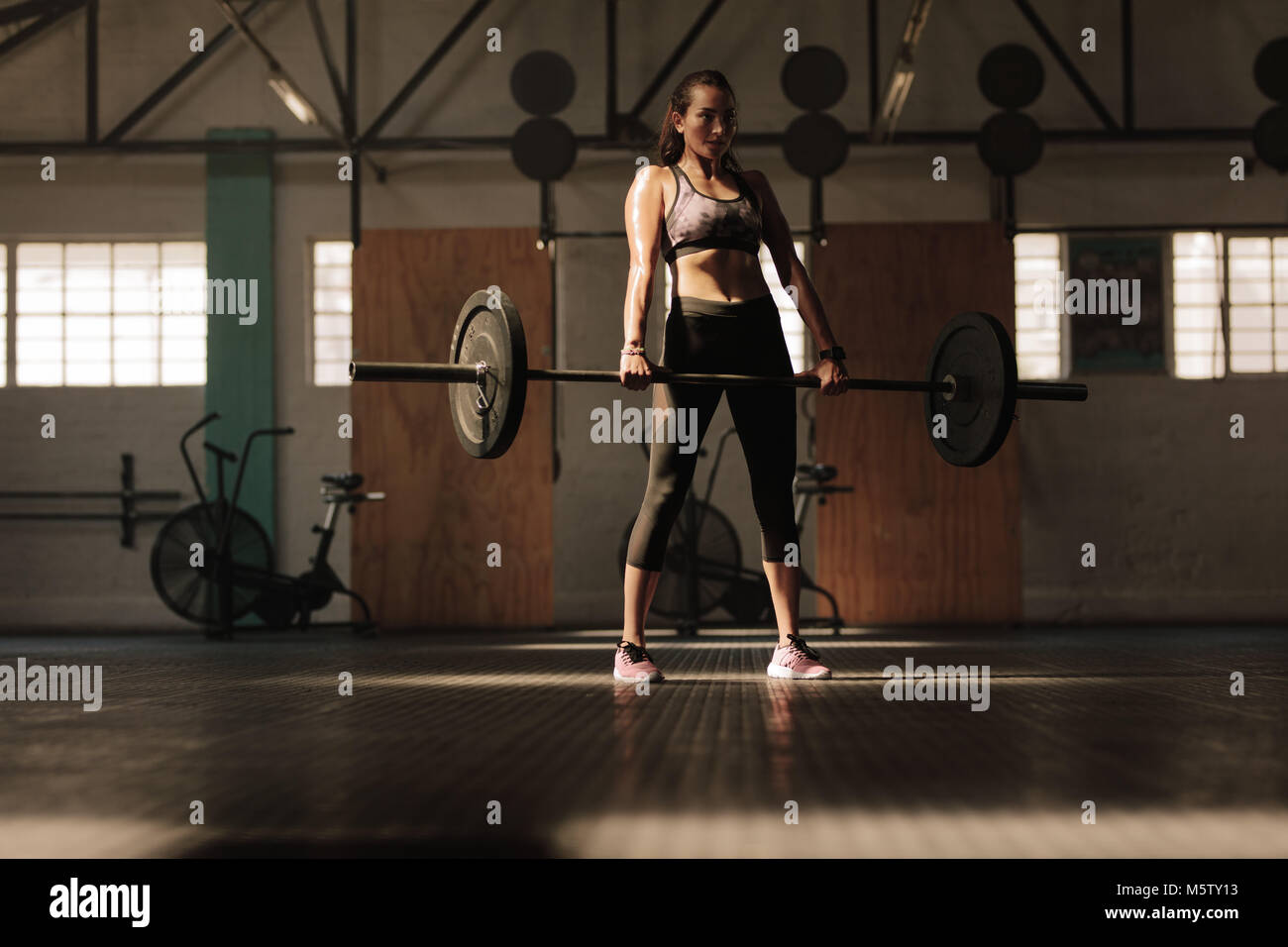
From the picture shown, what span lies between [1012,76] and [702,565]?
10.5 ft

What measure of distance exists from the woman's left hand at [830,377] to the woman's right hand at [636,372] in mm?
421

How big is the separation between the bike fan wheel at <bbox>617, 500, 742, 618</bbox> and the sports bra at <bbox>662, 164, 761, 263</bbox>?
276 cm

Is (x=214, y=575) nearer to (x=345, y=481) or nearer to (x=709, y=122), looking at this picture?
(x=345, y=481)

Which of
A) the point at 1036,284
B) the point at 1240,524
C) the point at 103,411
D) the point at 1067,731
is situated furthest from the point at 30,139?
the point at 1240,524

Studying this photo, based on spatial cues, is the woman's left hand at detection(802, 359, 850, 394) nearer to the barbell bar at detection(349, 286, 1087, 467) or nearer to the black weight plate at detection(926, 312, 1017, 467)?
the barbell bar at detection(349, 286, 1087, 467)

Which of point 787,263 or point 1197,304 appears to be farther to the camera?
point 1197,304

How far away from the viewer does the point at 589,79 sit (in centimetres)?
679

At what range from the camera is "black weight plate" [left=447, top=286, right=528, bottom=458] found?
253cm

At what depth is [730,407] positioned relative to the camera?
2738 millimetres

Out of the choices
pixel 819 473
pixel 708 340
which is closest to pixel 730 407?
pixel 708 340

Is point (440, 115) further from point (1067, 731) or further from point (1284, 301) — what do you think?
point (1067, 731)

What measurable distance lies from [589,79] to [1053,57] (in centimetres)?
278
